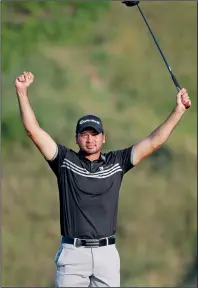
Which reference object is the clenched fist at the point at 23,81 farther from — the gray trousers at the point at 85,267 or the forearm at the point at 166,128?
the gray trousers at the point at 85,267

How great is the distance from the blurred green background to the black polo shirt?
272 inches

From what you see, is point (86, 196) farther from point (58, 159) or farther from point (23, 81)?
point (23, 81)

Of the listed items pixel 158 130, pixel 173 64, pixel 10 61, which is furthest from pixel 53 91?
pixel 158 130

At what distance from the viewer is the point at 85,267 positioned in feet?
19.9

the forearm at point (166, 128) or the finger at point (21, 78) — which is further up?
the finger at point (21, 78)

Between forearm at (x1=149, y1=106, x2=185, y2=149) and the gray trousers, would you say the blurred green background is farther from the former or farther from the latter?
the gray trousers

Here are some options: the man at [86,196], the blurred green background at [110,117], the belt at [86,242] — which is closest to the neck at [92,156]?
the man at [86,196]

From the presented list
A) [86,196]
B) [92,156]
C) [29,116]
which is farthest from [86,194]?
[29,116]

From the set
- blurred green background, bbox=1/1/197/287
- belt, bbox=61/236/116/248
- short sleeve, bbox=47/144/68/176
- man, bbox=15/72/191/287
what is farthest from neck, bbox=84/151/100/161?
blurred green background, bbox=1/1/197/287

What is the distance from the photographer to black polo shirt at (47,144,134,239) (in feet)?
20.1

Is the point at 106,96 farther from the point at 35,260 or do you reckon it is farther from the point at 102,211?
the point at 102,211

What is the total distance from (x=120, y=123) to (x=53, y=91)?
1.12 meters

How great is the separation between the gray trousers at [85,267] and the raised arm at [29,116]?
2.21 ft

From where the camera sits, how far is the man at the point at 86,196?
6.08 metres
